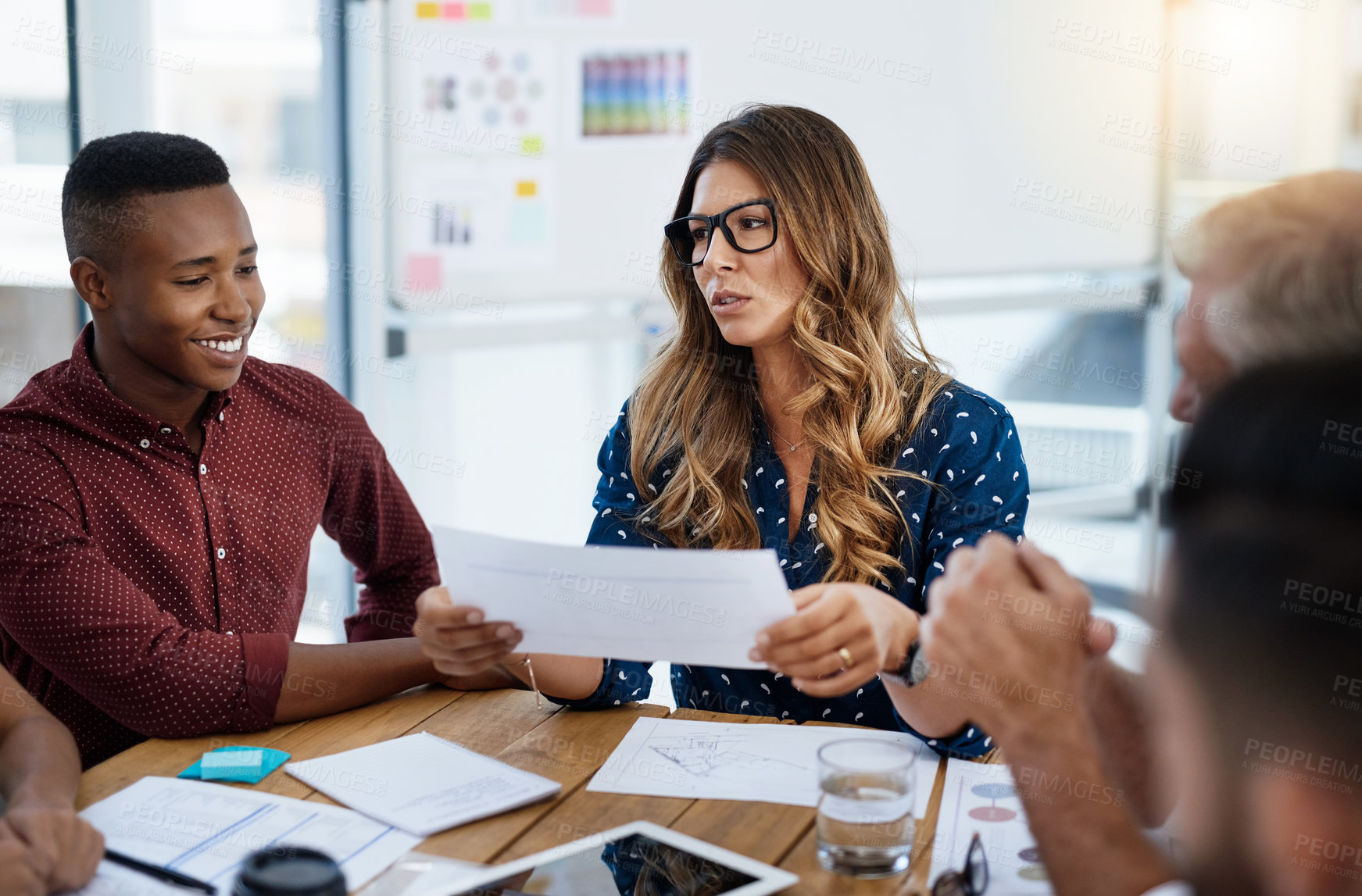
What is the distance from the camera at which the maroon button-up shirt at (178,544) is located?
150 centimetres

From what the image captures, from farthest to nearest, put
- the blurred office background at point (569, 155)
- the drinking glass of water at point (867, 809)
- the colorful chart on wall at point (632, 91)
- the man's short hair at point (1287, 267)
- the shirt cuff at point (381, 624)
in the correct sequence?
the colorful chart on wall at point (632, 91), the blurred office background at point (569, 155), the shirt cuff at point (381, 624), the drinking glass of water at point (867, 809), the man's short hair at point (1287, 267)

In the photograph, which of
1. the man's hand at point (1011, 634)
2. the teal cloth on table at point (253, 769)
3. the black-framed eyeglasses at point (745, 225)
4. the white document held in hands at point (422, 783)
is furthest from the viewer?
the black-framed eyeglasses at point (745, 225)

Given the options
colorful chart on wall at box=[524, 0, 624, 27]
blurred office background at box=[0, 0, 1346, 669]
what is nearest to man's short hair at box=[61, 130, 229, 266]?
blurred office background at box=[0, 0, 1346, 669]

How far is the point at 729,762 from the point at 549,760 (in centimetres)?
21

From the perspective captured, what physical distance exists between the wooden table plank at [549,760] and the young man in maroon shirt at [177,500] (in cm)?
14

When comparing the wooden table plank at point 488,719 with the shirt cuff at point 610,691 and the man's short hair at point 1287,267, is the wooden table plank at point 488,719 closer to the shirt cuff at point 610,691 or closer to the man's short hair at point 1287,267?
the shirt cuff at point 610,691

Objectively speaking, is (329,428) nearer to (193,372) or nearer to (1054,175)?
(193,372)

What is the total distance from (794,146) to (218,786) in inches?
47.9

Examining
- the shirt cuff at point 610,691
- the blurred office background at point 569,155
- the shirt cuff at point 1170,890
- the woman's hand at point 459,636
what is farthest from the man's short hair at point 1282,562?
the blurred office background at point 569,155

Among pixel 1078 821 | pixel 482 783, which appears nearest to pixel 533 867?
pixel 482 783

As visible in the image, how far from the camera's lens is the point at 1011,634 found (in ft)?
3.34

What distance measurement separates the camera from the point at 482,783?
130cm

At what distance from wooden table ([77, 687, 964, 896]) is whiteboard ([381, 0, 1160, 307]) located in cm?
183

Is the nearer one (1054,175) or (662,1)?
(662,1)
